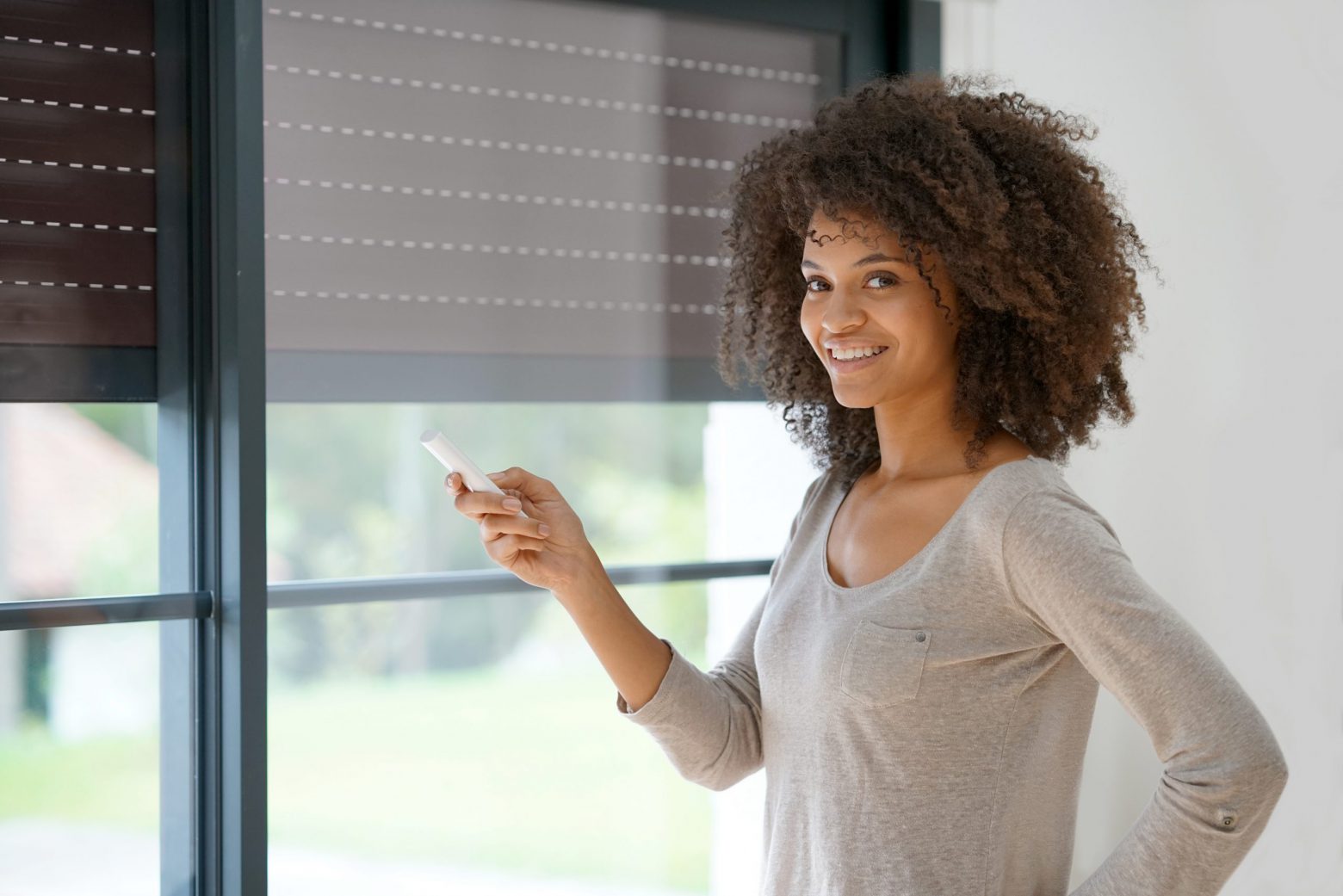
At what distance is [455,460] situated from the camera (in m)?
1.19

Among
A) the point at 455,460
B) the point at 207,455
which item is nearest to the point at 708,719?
the point at 455,460

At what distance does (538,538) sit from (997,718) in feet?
1.67

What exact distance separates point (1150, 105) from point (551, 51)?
936 millimetres

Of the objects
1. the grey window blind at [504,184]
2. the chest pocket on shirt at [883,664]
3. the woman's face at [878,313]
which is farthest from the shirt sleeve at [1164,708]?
the grey window blind at [504,184]

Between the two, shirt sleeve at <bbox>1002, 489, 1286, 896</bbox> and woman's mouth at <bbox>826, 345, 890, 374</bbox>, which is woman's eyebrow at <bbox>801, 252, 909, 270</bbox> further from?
shirt sleeve at <bbox>1002, 489, 1286, 896</bbox>

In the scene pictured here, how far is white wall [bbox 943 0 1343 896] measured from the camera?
1691 mm

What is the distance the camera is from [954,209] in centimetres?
122

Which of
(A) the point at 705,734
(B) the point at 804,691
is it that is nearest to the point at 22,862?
(A) the point at 705,734

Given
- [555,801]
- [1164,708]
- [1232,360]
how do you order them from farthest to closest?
[555,801]
[1232,360]
[1164,708]

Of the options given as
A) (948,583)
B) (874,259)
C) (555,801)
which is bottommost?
(555,801)

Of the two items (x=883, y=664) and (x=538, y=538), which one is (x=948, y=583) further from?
(x=538, y=538)

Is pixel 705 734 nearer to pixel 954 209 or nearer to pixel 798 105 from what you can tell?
pixel 954 209

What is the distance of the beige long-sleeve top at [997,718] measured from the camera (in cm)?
104

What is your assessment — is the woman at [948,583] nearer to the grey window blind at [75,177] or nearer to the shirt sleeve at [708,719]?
the shirt sleeve at [708,719]
